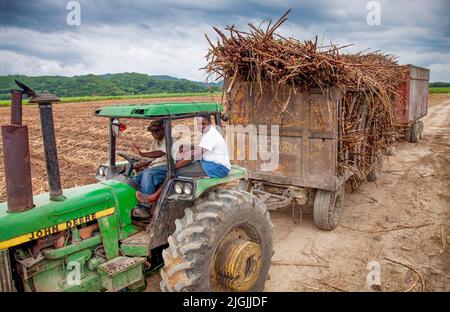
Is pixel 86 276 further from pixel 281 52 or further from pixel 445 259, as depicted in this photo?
pixel 445 259

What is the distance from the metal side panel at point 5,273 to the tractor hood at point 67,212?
63mm

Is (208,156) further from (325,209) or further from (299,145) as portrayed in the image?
(325,209)

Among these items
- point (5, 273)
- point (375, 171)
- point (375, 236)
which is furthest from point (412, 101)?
point (5, 273)

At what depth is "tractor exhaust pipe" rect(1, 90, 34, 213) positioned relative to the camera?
2797 mm

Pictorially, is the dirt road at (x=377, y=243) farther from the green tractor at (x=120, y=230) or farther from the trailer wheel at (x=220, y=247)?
the green tractor at (x=120, y=230)

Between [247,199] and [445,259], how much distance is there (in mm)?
3028

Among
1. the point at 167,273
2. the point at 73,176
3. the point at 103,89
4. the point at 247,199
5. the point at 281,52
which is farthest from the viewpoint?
the point at 103,89

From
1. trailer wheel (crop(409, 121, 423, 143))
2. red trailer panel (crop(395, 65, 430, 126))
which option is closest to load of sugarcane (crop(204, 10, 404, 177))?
red trailer panel (crop(395, 65, 430, 126))

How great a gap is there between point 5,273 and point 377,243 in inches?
190

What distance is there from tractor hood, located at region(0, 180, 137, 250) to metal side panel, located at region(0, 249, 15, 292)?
0.21 ft

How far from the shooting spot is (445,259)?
4.94m

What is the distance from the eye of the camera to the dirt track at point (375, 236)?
4527 millimetres

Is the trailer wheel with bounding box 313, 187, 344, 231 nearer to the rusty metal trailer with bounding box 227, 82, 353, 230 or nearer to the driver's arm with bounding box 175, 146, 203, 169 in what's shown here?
the rusty metal trailer with bounding box 227, 82, 353, 230

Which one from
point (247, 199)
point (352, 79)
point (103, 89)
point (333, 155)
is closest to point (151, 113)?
point (247, 199)
